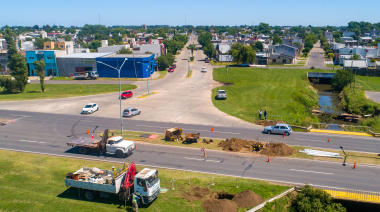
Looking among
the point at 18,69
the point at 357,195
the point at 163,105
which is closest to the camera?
the point at 357,195

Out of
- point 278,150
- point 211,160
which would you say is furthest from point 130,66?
point 278,150

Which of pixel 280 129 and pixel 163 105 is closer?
pixel 280 129

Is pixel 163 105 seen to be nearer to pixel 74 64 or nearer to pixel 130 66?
pixel 130 66

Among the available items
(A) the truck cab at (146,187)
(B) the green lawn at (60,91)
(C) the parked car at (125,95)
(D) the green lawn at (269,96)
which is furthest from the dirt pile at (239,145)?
(B) the green lawn at (60,91)

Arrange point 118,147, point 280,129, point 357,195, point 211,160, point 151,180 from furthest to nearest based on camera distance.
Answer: point 280,129 → point 118,147 → point 211,160 → point 357,195 → point 151,180

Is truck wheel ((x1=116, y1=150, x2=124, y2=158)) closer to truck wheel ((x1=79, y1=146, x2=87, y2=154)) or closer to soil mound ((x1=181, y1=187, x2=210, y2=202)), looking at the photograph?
truck wheel ((x1=79, y1=146, x2=87, y2=154))

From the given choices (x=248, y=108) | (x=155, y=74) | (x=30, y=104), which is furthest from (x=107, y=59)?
(x=248, y=108)
